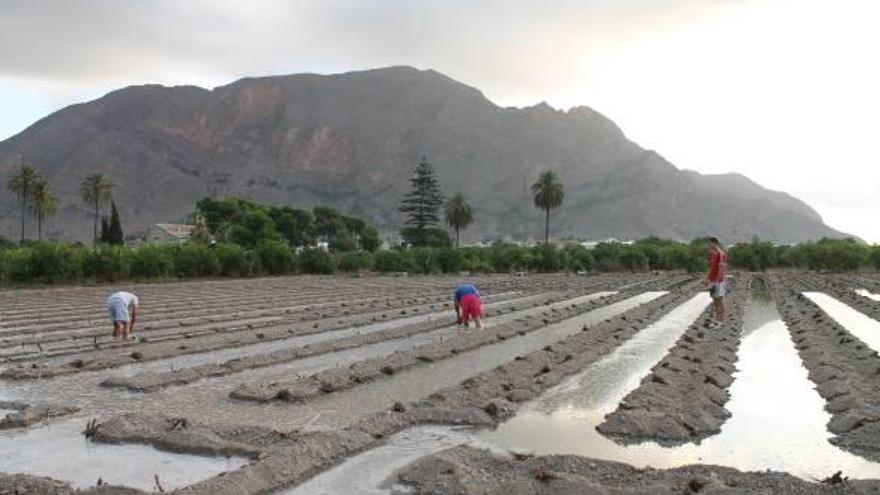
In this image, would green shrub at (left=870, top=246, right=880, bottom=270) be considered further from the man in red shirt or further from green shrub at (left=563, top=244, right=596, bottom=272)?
the man in red shirt

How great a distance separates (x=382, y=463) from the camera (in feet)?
23.3

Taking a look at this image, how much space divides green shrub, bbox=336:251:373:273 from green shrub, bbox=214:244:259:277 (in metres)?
9.52

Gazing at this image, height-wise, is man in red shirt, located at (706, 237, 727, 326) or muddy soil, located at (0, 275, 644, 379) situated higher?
man in red shirt, located at (706, 237, 727, 326)

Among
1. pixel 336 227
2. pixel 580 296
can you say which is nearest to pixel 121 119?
pixel 336 227

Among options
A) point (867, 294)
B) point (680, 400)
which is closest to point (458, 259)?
point (867, 294)

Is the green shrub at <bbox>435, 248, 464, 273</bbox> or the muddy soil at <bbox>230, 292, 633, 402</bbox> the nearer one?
the muddy soil at <bbox>230, 292, 633, 402</bbox>

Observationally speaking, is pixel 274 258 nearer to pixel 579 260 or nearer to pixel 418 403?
→ pixel 579 260

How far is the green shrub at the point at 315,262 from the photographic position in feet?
183

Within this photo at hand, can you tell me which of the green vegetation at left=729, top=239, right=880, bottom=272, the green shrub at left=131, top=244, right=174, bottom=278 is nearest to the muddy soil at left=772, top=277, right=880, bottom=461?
the green shrub at left=131, top=244, right=174, bottom=278

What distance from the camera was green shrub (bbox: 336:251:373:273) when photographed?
59031 millimetres

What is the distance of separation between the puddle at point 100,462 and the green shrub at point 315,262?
47914 millimetres

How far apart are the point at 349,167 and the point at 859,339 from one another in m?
158

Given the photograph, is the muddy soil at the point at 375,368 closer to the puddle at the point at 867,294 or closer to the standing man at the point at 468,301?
the standing man at the point at 468,301

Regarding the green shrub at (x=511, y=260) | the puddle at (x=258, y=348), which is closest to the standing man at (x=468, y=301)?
the puddle at (x=258, y=348)
